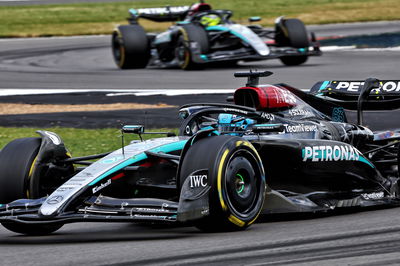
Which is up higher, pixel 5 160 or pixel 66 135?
pixel 5 160

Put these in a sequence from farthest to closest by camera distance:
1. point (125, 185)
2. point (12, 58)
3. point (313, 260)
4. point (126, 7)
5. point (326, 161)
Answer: point (126, 7) < point (12, 58) < point (326, 161) < point (125, 185) < point (313, 260)

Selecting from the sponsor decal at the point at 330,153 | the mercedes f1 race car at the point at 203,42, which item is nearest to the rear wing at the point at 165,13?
the mercedes f1 race car at the point at 203,42

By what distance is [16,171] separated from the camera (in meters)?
8.64

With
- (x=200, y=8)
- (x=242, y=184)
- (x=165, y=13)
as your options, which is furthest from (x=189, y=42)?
(x=242, y=184)

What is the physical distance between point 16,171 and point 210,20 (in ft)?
52.9

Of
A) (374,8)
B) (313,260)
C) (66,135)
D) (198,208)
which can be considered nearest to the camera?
(313,260)

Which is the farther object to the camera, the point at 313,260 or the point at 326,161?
the point at 326,161

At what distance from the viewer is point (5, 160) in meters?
8.74

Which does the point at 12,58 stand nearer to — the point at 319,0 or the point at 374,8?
the point at 374,8

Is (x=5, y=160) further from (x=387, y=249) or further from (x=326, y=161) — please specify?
(x=387, y=249)

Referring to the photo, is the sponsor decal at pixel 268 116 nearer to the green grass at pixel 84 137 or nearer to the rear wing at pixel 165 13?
the green grass at pixel 84 137

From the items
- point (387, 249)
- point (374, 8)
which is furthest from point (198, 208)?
point (374, 8)

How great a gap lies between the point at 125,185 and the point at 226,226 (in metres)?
0.97

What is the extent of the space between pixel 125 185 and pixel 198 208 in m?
0.85
